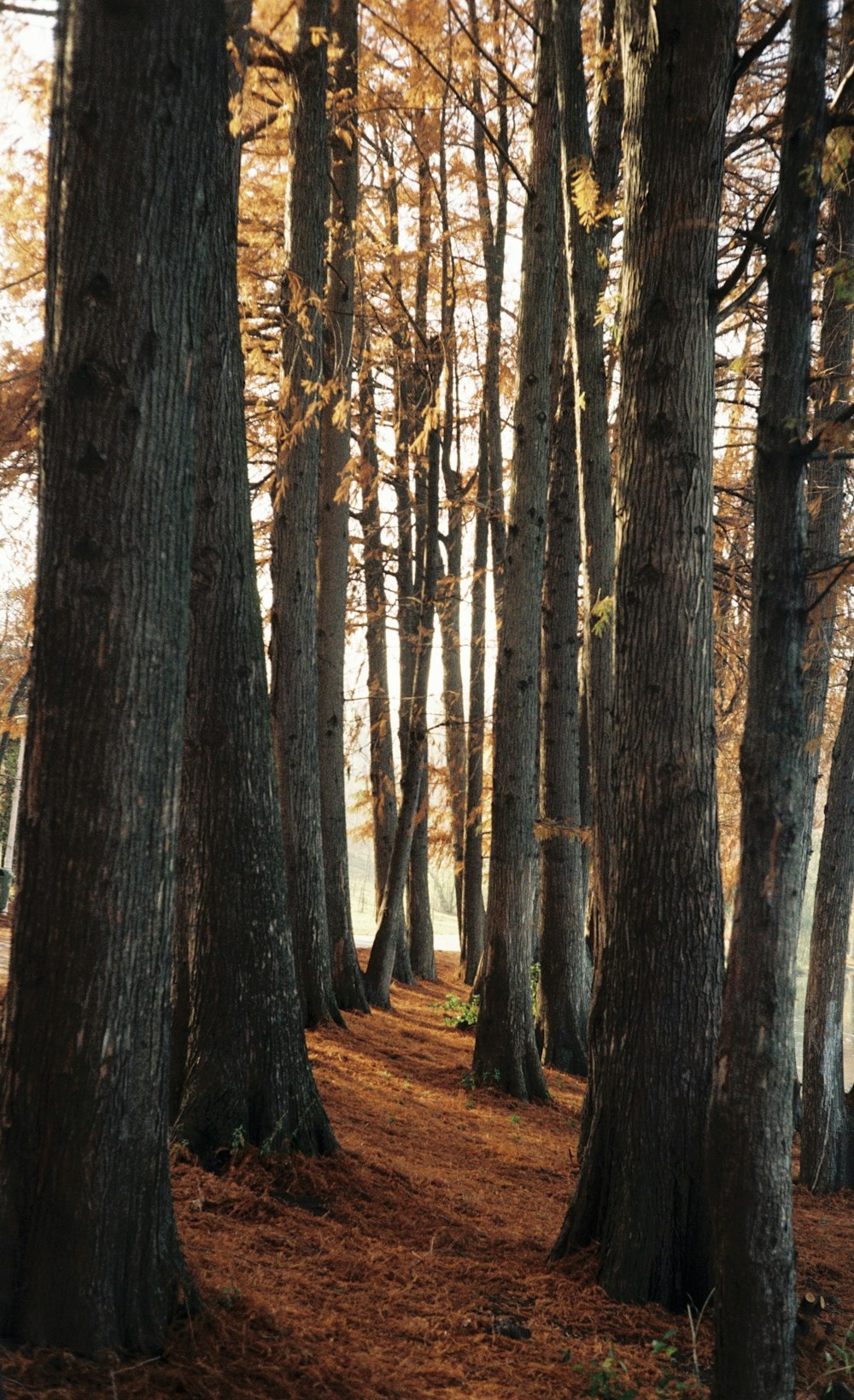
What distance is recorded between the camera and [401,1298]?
14.0 ft

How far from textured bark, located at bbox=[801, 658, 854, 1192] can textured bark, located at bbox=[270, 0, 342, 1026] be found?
3994mm

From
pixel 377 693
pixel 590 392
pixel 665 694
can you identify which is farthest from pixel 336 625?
pixel 665 694

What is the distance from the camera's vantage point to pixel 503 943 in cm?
919

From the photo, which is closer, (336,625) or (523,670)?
(523,670)

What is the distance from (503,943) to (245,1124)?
4225mm

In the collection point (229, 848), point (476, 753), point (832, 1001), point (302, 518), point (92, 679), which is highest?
point (302, 518)

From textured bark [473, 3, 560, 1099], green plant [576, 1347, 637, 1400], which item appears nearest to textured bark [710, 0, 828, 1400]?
green plant [576, 1347, 637, 1400]

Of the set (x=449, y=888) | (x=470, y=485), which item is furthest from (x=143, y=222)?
(x=449, y=888)

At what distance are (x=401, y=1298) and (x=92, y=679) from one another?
2.90 m

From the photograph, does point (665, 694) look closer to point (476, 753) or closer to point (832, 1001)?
point (832, 1001)

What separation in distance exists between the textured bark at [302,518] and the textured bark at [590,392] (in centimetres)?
228

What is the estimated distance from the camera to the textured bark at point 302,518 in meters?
8.34

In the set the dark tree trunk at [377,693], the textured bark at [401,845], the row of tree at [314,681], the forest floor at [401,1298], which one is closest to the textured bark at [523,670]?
the row of tree at [314,681]

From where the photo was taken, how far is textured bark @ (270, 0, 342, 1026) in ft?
27.4
